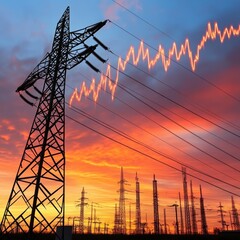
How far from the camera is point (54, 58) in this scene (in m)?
26.0

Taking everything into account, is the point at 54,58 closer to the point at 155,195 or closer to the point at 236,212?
the point at 155,195

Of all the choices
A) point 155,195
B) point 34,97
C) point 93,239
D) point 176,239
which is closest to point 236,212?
point 155,195

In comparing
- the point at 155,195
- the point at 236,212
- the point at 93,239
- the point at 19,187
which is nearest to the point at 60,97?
the point at 19,187

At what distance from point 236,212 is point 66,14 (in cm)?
13223

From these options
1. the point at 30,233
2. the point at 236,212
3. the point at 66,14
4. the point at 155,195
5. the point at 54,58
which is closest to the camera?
the point at 30,233

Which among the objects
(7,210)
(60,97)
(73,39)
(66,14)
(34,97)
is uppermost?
(66,14)

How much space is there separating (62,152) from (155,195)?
6221 cm

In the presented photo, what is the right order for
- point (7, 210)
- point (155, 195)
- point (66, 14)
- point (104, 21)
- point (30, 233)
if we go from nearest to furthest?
point (30, 233) → point (7, 210) → point (104, 21) → point (66, 14) → point (155, 195)

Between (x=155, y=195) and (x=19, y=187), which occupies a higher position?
(x=155, y=195)

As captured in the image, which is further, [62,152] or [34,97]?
[34,97]

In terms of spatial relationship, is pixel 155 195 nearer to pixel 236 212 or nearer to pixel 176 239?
pixel 176 239

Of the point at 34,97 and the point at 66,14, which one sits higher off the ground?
the point at 66,14

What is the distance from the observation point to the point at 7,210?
21.1 m

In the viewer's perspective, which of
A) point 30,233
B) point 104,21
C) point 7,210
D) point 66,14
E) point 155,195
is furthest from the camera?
point 155,195
